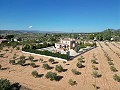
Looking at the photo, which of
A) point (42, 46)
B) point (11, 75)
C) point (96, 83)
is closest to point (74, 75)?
point (96, 83)

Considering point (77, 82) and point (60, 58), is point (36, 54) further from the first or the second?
point (77, 82)

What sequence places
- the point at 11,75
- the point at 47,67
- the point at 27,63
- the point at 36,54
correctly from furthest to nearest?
the point at 36,54
the point at 27,63
the point at 47,67
the point at 11,75

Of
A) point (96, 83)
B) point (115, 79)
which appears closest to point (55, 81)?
point (96, 83)

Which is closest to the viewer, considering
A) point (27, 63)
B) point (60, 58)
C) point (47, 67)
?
point (47, 67)

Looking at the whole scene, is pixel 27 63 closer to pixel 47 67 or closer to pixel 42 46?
pixel 47 67

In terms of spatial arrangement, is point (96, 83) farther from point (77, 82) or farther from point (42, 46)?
point (42, 46)

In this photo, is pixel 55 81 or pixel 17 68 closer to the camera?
pixel 55 81

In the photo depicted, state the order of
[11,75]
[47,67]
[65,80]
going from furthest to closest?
[47,67], [11,75], [65,80]

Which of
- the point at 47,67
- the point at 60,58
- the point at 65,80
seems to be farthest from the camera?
the point at 60,58

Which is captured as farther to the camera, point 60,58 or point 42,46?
point 42,46
